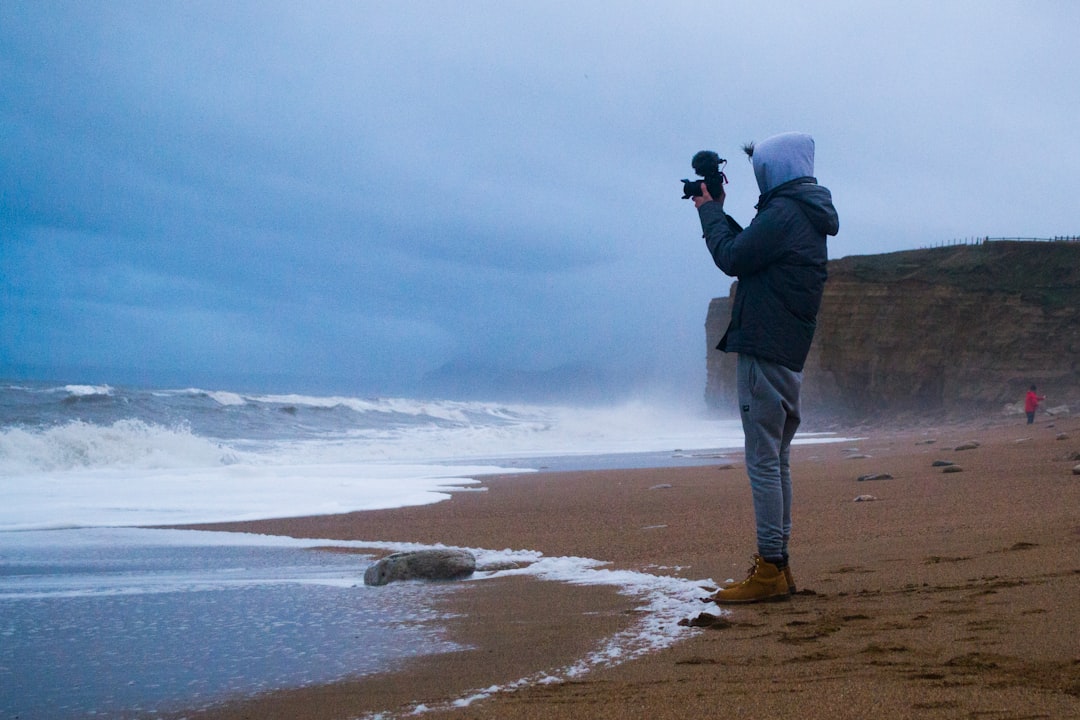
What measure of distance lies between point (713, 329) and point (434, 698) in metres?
54.5

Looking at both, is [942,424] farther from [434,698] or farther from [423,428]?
[434,698]

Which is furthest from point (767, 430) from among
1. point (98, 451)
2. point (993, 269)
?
point (993, 269)

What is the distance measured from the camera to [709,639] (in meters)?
2.98

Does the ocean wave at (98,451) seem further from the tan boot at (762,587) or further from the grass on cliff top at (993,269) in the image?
the grass on cliff top at (993,269)

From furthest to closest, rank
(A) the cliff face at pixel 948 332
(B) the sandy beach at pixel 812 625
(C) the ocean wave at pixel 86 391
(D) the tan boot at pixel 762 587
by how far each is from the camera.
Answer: (C) the ocean wave at pixel 86 391 < (A) the cliff face at pixel 948 332 < (D) the tan boot at pixel 762 587 < (B) the sandy beach at pixel 812 625

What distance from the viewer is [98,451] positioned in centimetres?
1552

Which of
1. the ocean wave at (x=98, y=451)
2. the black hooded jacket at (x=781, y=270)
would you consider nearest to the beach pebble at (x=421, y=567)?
the black hooded jacket at (x=781, y=270)

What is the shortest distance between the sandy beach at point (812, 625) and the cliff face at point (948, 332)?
25.0 m

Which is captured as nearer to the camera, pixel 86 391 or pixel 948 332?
pixel 948 332

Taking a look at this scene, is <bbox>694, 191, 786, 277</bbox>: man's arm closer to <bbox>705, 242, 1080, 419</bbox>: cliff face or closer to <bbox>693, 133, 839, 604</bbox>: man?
<bbox>693, 133, 839, 604</bbox>: man

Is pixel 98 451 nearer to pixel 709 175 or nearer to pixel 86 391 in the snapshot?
pixel 709 175

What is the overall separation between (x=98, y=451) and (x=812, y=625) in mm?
15198

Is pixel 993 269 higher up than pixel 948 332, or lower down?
higher up

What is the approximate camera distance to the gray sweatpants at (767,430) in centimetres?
366
